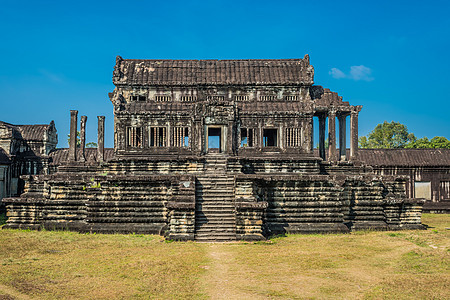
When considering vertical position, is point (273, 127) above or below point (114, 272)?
above

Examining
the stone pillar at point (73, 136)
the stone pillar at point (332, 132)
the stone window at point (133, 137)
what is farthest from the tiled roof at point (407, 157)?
the stone pillar at point (73, 136)

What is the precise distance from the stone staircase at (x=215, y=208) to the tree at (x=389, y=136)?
41177 mm

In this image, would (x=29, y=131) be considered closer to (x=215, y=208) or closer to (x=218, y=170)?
(x=218, y=170)

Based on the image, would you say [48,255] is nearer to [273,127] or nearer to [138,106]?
[138,106]

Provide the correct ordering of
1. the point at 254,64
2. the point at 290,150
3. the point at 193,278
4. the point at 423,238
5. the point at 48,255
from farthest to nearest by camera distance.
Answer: the point at 254,64 < the point at 290,150 < the point at 423,238 < the point at 48,255 < the point at 193,278

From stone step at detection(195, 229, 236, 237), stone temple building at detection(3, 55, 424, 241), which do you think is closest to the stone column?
stone temple building at detection(3, 55, 424, 241)

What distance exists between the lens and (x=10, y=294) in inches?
363

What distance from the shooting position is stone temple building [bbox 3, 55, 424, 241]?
18.4 metres

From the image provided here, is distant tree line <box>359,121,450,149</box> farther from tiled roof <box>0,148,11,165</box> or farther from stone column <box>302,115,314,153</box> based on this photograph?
tiled roof <box>0,148,11,165</box>

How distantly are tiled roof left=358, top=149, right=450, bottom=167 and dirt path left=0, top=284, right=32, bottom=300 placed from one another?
2942 centimetres

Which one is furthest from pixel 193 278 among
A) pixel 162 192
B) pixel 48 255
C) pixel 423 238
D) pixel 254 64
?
pixel 254 64

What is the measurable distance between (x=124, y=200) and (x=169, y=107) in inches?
286

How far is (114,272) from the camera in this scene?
11.3 meters

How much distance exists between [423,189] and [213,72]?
66.9ft
